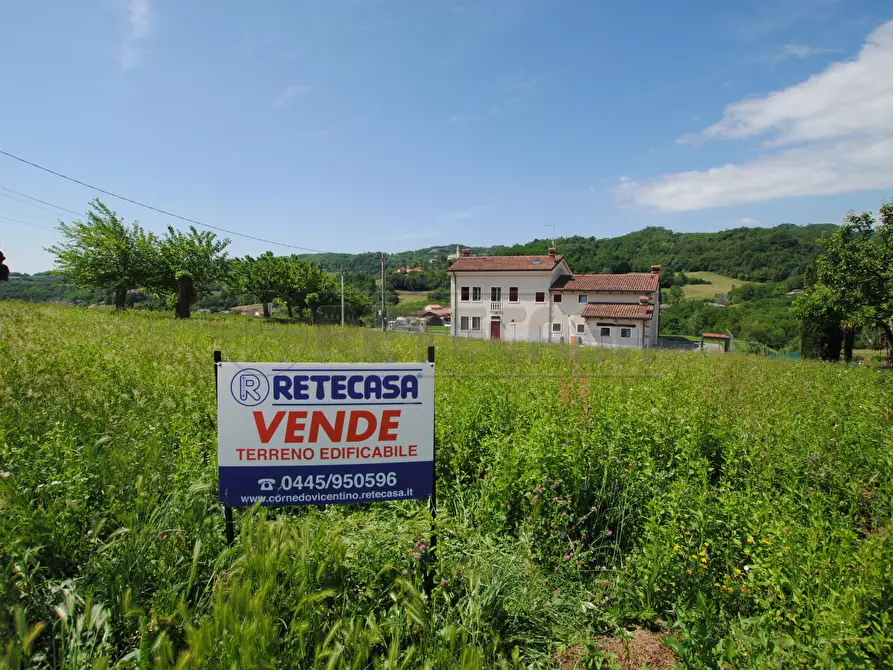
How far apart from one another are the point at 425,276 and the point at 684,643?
298 ft

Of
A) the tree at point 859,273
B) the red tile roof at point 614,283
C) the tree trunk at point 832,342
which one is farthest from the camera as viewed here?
the red tile roof at point 614,283

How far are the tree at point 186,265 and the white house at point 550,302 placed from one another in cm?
1810

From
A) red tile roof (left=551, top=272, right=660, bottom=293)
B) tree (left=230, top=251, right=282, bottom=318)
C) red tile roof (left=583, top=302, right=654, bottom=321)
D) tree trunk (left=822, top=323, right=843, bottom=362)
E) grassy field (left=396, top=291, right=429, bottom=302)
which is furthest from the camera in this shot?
grassy field (left=396, top=291, right=429, bottom=302)

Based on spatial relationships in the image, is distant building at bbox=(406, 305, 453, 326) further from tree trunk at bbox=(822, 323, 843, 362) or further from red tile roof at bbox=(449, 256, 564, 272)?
tree trunk at bbox=(822, 323, 843, 362)

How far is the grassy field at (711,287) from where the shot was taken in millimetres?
71238

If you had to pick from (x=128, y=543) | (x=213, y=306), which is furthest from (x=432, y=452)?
(x=213, y=306)

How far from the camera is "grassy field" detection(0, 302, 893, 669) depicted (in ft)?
6.51

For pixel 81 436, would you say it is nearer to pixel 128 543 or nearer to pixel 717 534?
pixel 128 543

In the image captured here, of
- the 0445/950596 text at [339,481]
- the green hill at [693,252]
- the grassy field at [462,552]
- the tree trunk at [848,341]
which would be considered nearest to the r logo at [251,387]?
the 0445/950596 text at [339,481]

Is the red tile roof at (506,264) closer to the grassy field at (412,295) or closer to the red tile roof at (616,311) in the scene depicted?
the red tile roof at (616,311)

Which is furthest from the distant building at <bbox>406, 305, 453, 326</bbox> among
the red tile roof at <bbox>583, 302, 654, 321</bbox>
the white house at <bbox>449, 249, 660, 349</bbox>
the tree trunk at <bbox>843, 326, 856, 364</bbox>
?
the tree trunk at <bbox>843, 326, 856, 364</bbox>

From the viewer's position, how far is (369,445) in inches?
110

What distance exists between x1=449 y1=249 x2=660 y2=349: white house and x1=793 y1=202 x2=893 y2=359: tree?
13.3 meters

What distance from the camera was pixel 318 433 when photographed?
2.75 m
